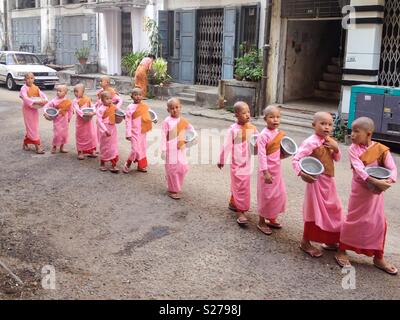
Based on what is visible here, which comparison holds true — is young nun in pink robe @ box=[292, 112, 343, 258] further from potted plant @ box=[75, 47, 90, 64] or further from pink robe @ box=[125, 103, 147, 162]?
potted plant @ box=[75, 47, 90, 64]

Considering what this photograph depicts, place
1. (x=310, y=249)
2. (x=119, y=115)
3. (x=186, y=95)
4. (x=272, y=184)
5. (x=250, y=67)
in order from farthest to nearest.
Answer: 1. (x=186, y=95)
2. (x=250, y=67)
3. (x=119, y=115)
4. (x=272, y=184)
5. (x=310, y=249)

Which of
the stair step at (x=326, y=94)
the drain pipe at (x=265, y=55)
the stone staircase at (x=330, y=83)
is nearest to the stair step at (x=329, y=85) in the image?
the stone staircase at (x=330, y=83)

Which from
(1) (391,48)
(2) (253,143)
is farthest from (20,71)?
(2) (253,143)

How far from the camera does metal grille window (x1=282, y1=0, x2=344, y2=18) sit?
→ 11375mm

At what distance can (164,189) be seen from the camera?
6.83 meters

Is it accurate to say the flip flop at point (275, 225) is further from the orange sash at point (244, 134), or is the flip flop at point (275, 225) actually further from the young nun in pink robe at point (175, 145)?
the young nun in pink robe at point (175, 145)

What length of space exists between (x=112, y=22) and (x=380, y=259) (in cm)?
1697

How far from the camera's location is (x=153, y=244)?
5.00 metres

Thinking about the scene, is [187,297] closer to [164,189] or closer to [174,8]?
[164,189]

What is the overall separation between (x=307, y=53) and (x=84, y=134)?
809 centimetres

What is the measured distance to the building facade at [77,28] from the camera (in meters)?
18.0

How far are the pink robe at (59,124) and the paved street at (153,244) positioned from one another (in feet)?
4.02

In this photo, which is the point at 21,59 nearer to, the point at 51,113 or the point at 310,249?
the point at 51,113
